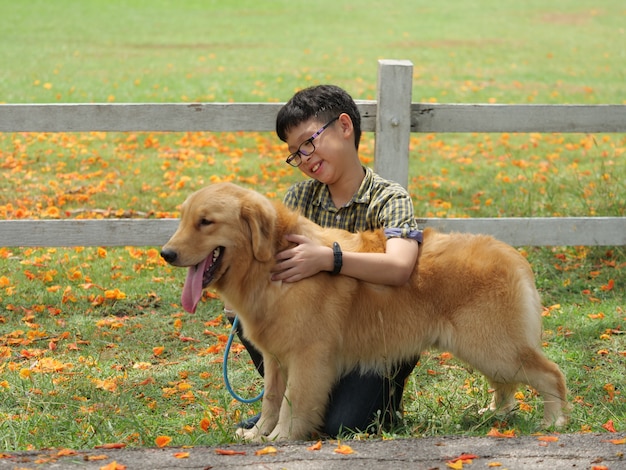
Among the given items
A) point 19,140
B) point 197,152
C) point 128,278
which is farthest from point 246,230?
point 19,140

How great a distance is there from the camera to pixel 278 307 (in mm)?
3846

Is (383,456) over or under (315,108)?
under

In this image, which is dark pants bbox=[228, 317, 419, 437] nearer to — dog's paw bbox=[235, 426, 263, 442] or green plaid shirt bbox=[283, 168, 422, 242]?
dog's paw bbox=[235, 426, 263, 442]

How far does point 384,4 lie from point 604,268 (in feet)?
88.6

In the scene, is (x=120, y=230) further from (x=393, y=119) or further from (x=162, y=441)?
(x=162, y=441)

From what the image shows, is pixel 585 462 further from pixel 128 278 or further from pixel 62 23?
pixel 62 23

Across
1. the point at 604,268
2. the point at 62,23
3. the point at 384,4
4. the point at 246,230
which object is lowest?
the point at 604,268

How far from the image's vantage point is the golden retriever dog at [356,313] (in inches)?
149

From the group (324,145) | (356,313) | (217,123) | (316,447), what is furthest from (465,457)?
(217,123)

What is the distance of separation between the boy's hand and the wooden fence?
224 cm

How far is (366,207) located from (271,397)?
43.4 inches

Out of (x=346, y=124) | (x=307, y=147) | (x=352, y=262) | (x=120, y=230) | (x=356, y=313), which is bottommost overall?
(x=356, y=313)

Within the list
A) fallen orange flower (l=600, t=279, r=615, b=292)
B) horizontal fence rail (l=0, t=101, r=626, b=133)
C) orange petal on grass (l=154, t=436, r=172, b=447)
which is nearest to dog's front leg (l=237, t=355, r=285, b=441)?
orange petal on grass (l=154, t=436, r=172, b=447)

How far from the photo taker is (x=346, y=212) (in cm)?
441
